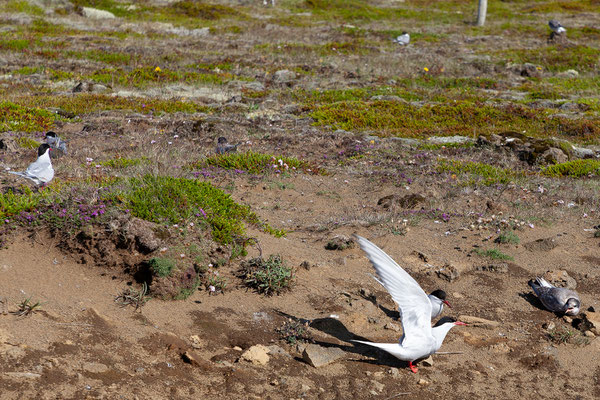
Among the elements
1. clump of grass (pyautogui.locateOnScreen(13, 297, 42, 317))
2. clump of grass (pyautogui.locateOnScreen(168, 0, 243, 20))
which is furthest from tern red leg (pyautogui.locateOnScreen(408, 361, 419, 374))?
clump of grass (pyautogui.locateOnScreen(168, 0, 243, 20))

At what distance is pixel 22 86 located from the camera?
66.7ft

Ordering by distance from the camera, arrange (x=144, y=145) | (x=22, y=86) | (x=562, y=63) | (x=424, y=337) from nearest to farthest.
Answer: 1. (x=424, y=337)
2. (x=144, y=145)
3. (x=22, y=86)
4. (x=562, y=63)

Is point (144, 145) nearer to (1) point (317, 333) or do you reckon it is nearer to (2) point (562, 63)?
(1) point (317, 333)

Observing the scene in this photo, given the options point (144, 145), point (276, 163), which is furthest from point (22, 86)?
point (276, 163)

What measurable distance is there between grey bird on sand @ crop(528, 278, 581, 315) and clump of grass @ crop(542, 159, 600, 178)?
20.9ft

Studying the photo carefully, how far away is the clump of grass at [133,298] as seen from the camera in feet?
20.8

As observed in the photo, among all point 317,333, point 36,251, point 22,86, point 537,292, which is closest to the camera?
point 317,333

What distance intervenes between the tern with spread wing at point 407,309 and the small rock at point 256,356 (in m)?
0.99

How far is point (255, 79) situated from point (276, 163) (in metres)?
12.6

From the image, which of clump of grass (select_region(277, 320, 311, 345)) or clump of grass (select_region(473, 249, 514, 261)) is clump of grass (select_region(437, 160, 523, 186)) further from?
clump of grass (select_region(277, 320, 311, 345))

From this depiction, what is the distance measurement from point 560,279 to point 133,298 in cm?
559

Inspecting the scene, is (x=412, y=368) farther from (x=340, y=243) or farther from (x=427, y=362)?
(x=340, y=243)

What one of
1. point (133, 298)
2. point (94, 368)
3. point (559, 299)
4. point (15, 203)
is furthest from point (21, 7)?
point (559, 299)

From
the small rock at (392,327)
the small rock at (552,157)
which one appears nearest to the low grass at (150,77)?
the small rock at (552,157)
